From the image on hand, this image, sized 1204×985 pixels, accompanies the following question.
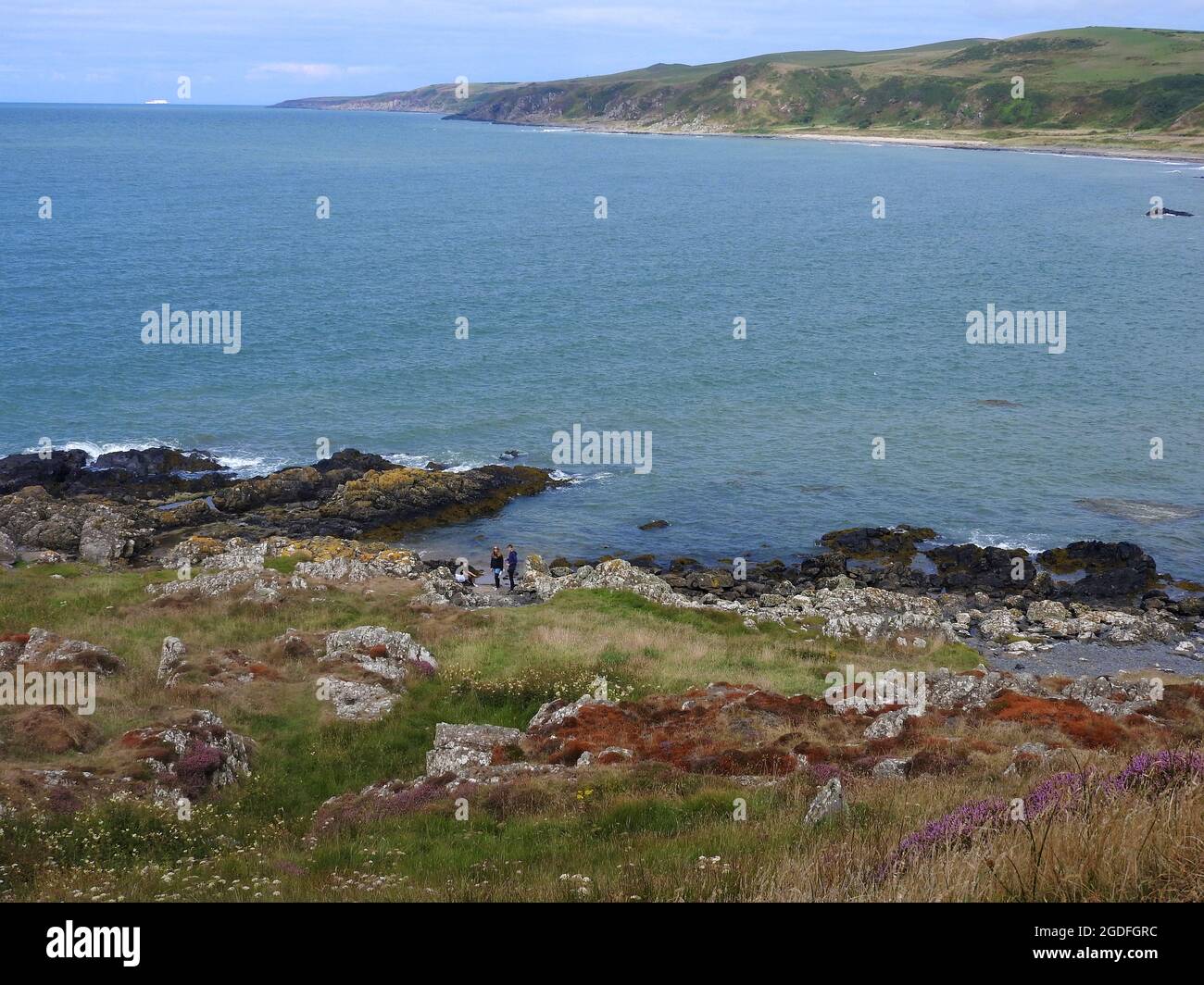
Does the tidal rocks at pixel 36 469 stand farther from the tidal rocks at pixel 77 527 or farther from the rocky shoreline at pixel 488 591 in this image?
the tidal rocks at pixel 77 527

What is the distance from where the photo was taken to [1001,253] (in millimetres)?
118250

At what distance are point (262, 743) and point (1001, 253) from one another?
4517 inches

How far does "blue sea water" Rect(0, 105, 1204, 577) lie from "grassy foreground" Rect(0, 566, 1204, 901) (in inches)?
683

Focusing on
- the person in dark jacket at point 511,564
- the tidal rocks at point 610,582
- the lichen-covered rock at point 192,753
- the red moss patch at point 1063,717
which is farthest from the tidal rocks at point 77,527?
the red moss patch at point 1063,717

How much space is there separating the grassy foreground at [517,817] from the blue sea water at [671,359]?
1734 centimetres

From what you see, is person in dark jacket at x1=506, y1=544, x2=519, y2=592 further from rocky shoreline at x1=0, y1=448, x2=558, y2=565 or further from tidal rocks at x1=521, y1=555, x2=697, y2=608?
rocky shoreline at x1=0, y1=448, x2=558, y2=565

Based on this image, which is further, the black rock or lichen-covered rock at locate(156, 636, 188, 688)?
the black rock

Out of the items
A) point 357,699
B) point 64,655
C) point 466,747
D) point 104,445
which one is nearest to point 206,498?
point 104,445

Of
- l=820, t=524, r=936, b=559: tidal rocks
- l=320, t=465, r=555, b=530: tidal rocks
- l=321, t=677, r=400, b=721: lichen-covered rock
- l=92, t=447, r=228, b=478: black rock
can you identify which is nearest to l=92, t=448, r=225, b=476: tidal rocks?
l=92, t=447, r=228, b=478: black rock

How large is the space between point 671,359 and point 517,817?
210 feet

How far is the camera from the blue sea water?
5356cm

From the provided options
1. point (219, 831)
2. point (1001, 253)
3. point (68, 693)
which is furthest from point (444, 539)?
point (1001, 253)

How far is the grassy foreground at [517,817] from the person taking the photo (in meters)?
9.43

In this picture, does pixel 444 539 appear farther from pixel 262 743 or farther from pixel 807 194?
pixel 807 194
